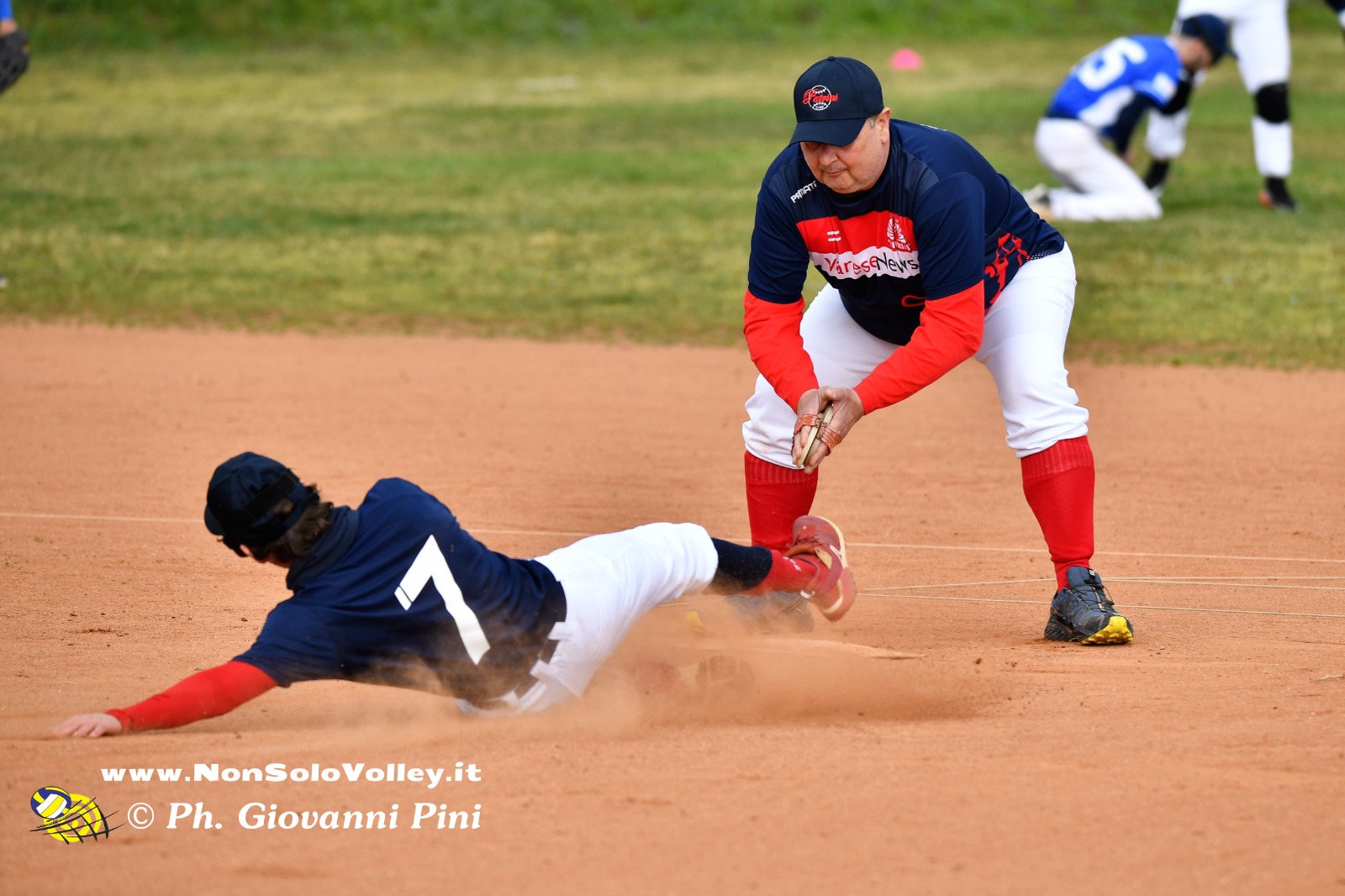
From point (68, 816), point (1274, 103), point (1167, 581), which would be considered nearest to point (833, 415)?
point (1167, 581)

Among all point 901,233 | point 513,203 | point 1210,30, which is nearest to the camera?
point 901,233

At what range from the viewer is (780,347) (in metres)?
5.30

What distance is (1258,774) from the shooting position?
3916 millimetres

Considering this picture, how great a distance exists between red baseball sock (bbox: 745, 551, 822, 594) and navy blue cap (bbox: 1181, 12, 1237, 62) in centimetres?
1097

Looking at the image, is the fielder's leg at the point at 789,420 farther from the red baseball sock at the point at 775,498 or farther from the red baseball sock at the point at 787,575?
the red baseball sock at the point at 787,575

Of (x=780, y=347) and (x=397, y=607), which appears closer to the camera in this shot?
(x=397, y=607)

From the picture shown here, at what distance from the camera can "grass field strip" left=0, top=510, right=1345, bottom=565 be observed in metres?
6.62

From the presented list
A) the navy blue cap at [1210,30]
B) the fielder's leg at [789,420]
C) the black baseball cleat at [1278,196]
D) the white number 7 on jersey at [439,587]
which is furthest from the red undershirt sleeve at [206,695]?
the black baseball cleat at [1278,196]

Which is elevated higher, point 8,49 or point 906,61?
point 8,49

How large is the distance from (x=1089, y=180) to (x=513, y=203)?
5.85 metres

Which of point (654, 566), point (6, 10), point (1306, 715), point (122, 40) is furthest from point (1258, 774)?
point (122, 40)

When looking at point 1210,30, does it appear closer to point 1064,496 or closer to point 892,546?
point 892,546

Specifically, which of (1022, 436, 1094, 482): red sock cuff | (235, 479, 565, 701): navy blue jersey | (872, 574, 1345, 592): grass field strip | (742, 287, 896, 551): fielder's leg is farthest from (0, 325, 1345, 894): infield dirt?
(1022, 436, 1094, 482): red sock cuff

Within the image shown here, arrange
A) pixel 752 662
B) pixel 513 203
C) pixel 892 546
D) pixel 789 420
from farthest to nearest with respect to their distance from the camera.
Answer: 1. pixel 513 203
2. pixel 892 546
3. pixel 789 420
4. pixel 752 662
